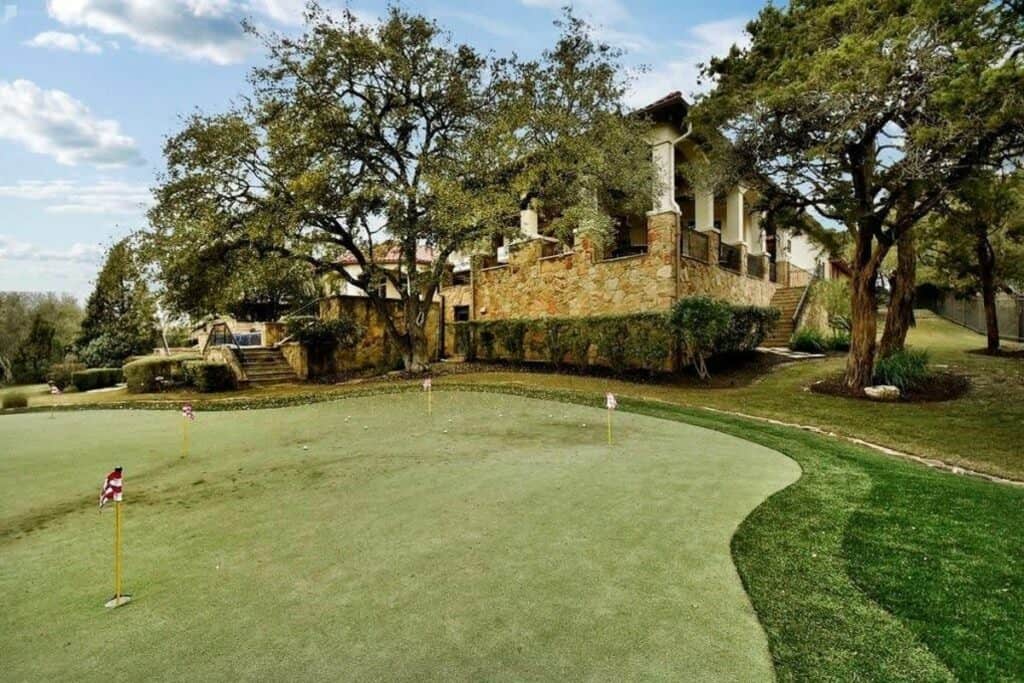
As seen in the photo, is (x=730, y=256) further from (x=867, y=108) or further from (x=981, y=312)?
(x=981, y=312)

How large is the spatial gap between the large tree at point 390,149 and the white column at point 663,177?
2.60ft

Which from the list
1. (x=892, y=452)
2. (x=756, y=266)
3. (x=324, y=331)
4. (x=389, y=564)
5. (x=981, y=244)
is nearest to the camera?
(x=389, y=564)

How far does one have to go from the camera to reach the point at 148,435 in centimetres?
638

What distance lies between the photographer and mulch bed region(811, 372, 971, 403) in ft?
29.3

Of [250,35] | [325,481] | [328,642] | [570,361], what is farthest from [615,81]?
[328,642]

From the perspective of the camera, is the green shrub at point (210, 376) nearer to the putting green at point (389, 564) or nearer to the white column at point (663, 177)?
the putting green at point (389, 564)

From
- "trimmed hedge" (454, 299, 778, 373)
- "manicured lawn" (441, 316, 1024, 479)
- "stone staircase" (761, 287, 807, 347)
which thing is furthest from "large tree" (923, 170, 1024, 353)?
"trimmed hedge" (454, 299, 778, 373)

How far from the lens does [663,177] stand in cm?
1362

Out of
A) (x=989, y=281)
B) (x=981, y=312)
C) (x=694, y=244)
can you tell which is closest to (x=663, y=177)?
(x=694, y=244)

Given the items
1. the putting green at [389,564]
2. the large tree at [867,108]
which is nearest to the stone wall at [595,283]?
the large tree at [867,108]

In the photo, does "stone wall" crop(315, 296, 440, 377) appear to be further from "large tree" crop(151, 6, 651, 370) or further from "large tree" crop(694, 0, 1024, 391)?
"large tree" crop(694, 0, 1024, 391)

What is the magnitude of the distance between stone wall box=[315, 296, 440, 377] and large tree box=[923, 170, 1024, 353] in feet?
47.6

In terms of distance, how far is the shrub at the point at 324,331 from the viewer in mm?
14555

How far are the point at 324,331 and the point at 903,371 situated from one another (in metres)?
14.3
